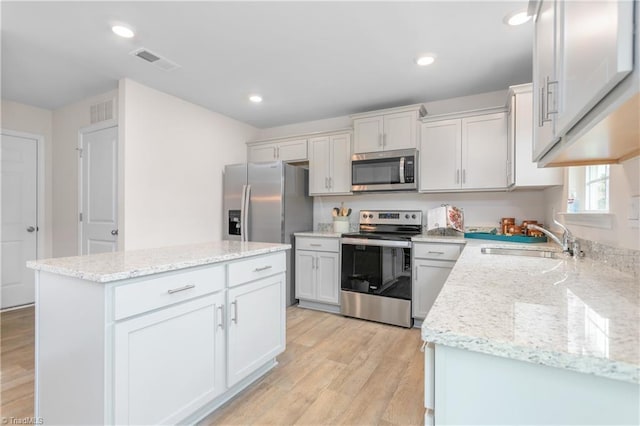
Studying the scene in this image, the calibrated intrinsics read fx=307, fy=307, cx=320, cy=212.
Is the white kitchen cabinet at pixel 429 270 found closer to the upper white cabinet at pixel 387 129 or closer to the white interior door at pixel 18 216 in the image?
the upper white cabinet at pixel 387 129

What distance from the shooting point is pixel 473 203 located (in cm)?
332

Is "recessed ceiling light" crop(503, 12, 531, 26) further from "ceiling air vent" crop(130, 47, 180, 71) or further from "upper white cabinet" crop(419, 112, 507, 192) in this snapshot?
"ceiling air vent" crop(130, 47, 180, 71)

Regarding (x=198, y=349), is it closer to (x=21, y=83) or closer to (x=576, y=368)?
(x=576, y=368)

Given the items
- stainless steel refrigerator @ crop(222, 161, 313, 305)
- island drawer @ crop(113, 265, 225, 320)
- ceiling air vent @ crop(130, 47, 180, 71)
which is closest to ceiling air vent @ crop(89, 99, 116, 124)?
ceiling air vent @ crop(130, 47, 180, 71)

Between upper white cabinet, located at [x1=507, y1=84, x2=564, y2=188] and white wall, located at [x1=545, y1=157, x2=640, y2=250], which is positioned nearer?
white wall, located at [x1=545, y1=157, x2=640, y2=250]

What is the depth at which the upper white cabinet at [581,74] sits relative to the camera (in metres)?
0.61

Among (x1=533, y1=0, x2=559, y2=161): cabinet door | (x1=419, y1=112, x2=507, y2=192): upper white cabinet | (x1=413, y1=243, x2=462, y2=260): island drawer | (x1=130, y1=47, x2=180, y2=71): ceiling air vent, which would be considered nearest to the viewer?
(x1=533, y1=0, x2=559, y2=161): cabinet door

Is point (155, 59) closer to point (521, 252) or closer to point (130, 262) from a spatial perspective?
point (130, 262)

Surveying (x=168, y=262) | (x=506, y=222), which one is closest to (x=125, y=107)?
(x=168, y=262)

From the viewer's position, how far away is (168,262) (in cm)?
149

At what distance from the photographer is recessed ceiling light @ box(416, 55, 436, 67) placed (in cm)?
248

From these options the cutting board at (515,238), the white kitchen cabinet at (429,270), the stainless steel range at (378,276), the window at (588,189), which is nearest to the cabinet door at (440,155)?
the stainless steel range at (378,276)

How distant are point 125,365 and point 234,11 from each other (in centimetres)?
205

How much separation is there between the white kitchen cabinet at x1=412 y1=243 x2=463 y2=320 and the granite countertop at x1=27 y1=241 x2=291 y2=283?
1.71 meters
